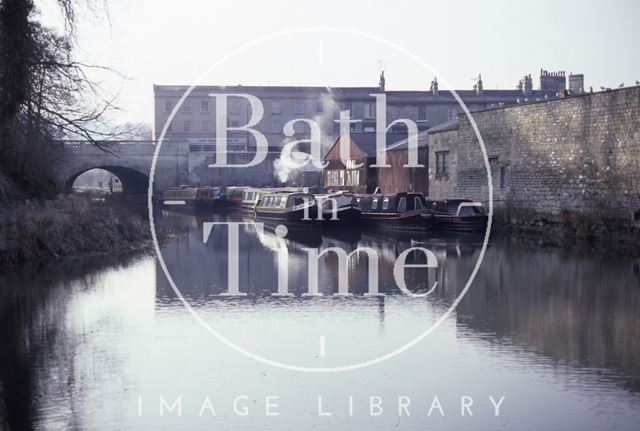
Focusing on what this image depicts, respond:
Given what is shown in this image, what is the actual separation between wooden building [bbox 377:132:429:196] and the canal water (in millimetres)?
21021

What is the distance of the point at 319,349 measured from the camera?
1135 cm

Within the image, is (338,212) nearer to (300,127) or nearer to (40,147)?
(40,147)

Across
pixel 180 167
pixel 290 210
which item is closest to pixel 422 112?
pixel 180 167

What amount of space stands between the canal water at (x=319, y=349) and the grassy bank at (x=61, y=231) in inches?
49.1

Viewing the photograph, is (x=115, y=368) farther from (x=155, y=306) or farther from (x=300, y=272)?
(x=300, y=272)

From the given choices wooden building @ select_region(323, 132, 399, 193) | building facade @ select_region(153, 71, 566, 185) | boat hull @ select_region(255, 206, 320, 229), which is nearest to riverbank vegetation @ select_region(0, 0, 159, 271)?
boat hull @ select_region(255, 206, 320, 229)

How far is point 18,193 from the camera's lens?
23.4 metres

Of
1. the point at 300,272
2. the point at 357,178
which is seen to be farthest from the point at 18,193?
the point at 357,178

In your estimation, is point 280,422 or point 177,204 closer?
point 280,422

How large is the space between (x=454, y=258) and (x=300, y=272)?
491cm

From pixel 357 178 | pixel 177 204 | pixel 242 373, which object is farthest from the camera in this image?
pixel 177 204

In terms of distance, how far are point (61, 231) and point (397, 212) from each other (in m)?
14.2

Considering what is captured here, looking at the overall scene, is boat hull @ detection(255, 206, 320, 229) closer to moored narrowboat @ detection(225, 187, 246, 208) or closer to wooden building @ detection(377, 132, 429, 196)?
wooden building @ detection(377, 132, 429, 196)

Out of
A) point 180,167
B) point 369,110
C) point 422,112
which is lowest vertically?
point 180,167
